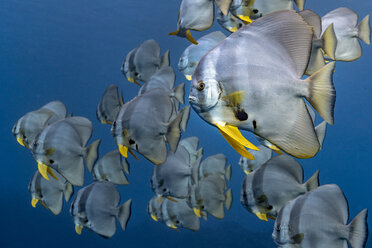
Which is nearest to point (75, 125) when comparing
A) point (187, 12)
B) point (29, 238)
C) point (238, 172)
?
point (187, 12)

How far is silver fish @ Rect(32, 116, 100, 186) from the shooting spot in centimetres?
314

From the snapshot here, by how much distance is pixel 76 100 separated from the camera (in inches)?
506

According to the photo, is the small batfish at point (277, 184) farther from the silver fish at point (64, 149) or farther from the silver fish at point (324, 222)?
the silver fish at point (64, 149)

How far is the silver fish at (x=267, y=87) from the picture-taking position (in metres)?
1.22

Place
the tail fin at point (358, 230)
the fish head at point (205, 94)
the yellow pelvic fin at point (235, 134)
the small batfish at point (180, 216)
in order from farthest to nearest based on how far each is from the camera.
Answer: the small batfish at point (180, 216)
the tail fin at point (358, 230)
the fish head at point (205, 94)
the yellow pelvic fin at point (235, 134)

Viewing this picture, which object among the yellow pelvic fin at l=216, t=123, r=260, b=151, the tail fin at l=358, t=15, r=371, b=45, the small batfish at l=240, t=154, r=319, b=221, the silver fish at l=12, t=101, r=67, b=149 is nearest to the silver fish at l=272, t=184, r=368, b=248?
the small batfish at l=240, t=154, r=319, b=221

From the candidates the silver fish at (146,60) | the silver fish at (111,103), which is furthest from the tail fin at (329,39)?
the silver fish at (111,103)

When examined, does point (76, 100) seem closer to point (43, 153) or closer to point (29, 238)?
point (29, 238)

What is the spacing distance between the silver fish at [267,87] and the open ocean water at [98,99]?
284 inches

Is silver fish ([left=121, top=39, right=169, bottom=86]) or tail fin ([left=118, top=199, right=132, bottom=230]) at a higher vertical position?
silver fish ([left=121, top=39, right=169, bottom=86])

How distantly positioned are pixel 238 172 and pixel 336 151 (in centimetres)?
302

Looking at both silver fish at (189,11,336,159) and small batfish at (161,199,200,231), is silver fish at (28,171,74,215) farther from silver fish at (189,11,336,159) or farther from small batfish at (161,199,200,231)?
silver fish at (189,11,336,159)

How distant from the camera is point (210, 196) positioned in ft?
11.9

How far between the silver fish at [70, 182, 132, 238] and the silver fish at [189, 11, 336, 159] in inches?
107
